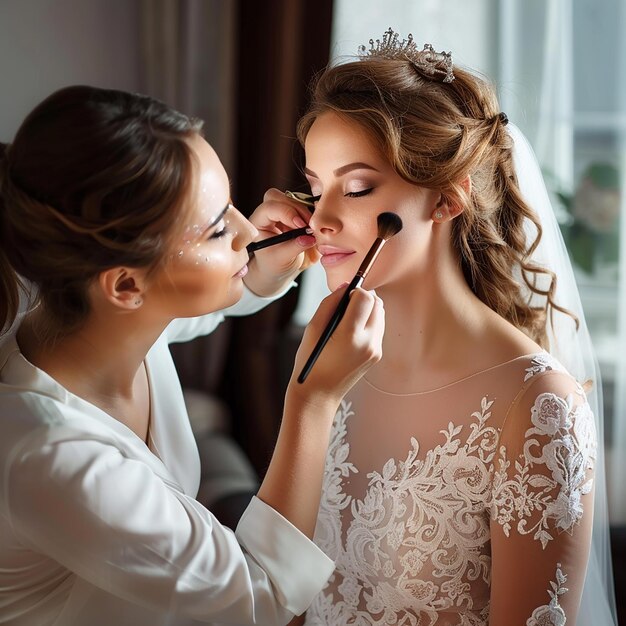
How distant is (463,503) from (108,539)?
56 centimetres

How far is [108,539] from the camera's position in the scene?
3.31 feet

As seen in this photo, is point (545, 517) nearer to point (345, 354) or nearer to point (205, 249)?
point (345, 354)

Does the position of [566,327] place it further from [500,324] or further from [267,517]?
[267,517]

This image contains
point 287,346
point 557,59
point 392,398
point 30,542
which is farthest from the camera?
point 287,346

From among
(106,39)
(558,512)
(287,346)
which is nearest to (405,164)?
(558,512)

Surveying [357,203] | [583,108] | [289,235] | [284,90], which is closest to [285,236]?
[289,235]

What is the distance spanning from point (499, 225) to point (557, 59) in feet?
4.01

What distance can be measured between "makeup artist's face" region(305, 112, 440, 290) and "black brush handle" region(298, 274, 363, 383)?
0.60 feet

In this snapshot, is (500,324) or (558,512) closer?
(558,512)

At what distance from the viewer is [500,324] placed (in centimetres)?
137

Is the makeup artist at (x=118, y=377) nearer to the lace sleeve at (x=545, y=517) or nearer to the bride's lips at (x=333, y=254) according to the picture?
the bride's lips at (x=333, y=254)

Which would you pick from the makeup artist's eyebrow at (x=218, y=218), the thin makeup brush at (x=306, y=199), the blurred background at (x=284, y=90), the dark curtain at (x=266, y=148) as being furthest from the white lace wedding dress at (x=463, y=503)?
the dark curtain at (x=266, y=148)

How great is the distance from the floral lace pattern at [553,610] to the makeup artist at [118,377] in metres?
0.32

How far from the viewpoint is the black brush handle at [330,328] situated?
3.61ft
